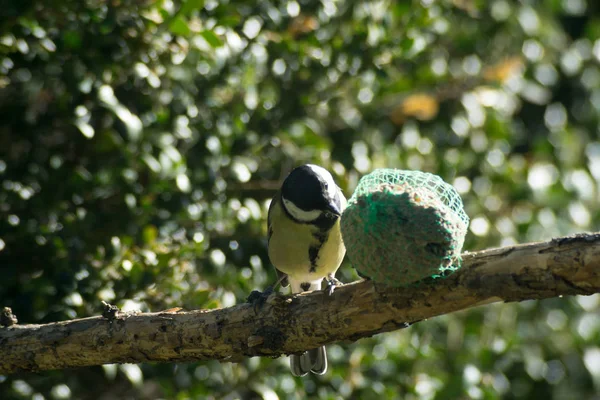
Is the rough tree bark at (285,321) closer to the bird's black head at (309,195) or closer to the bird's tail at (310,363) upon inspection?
the bird's black head at (309,195)

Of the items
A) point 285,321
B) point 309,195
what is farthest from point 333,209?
point 285,321

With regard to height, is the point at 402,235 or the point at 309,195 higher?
the point at 402,235

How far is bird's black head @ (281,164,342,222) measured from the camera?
8.98ft

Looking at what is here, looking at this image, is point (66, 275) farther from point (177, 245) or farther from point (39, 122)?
point (39, 122)

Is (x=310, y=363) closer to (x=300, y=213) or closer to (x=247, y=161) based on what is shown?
(x=300, y=213)

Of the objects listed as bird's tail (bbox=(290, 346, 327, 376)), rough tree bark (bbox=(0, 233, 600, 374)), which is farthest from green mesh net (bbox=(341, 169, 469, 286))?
bird's tail (bbox=(290, 346, 327, 376))

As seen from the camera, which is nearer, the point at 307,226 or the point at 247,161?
the point at 307,226

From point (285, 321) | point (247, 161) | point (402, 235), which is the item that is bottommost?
point (247, 161)

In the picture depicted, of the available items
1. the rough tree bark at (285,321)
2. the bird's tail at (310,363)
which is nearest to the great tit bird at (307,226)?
the bird's tail at (310,363)

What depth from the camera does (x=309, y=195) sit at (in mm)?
2746

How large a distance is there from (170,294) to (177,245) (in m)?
0.23

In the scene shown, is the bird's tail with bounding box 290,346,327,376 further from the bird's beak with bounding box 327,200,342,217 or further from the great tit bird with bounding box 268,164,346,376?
the bird's beak with bounding box 327,200,342,217

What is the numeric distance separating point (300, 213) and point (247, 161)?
55cm

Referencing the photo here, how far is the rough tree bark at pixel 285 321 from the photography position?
6.34 ft
